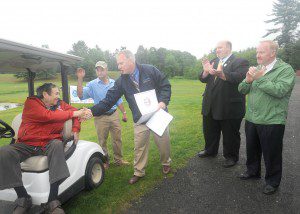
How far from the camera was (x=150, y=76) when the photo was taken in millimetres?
4508

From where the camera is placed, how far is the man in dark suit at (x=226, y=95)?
4.60m

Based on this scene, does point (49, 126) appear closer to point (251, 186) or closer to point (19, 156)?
point (19, 156)

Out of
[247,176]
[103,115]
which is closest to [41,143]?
[103,115]

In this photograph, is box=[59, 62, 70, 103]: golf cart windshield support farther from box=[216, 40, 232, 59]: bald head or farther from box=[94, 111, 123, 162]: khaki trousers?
box=[216, 40, 232, 59]: bald head

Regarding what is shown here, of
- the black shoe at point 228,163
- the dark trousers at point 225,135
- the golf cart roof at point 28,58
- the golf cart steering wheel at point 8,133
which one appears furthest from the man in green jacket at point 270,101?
the golf cart steering wheel at point 8,133

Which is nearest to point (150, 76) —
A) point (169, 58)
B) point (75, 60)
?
point (75, 60)

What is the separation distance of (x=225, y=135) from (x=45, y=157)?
311cm

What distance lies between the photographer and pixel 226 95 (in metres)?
4.79

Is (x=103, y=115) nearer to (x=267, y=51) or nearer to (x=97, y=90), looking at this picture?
(x=97, y=90)

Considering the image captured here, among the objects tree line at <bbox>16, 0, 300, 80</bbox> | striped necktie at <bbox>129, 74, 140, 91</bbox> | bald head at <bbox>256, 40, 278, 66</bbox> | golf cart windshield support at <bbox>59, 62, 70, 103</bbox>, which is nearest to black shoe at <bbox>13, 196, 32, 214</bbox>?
golf cart windshield support at <bbox>59, 62, 70, 103</bbox>

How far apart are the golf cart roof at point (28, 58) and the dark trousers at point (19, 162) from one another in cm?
115

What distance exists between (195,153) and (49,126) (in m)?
3.16

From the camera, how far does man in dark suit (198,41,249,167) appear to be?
460 cm

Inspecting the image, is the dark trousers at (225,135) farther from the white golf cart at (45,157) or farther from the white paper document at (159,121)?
the white golf cart at (45,157)
